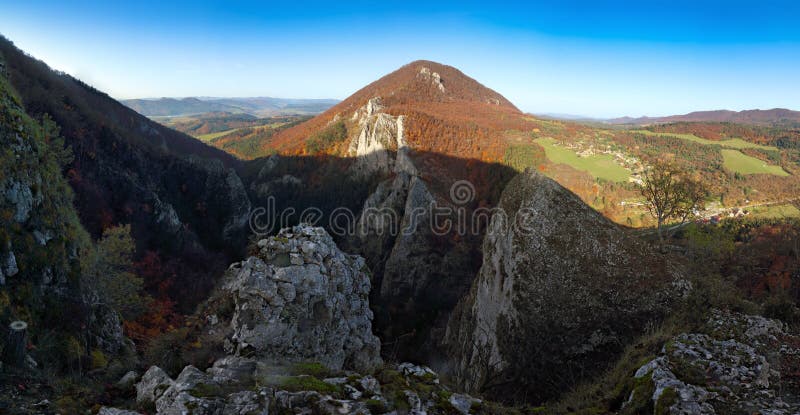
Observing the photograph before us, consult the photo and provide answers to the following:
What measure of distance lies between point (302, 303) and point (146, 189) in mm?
37326

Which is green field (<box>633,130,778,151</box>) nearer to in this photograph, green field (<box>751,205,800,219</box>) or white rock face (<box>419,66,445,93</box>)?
green field (<box>751,205,800,219</box>)

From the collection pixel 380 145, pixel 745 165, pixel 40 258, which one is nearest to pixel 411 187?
pixel 380 145

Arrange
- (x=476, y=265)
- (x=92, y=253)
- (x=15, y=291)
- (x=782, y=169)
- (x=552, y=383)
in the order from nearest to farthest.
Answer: (x=15, y=291) → (x=552, y=383) → (x=92, y=253) → (x=476, y=265) → (x=782, y=169)

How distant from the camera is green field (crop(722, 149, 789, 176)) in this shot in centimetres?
5691

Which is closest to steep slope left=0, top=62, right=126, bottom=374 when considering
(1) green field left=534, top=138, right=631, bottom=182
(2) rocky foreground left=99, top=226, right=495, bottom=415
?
(2) rocky foreground left=99, top=226, right=495, bottom=415

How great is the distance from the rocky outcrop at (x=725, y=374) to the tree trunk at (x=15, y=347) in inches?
531

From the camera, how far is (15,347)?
7.75 meters

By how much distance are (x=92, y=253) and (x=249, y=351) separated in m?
10.0

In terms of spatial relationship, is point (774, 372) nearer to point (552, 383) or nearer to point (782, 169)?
point (552, 383)

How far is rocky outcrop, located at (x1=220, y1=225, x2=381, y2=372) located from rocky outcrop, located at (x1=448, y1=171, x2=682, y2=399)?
6.57m

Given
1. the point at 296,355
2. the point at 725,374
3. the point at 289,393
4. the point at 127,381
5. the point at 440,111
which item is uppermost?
the point at 440,111

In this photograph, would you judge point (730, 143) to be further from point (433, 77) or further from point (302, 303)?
point (302, 303)

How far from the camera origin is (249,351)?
1134 cm

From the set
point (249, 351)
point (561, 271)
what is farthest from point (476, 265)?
point (249, 351)
